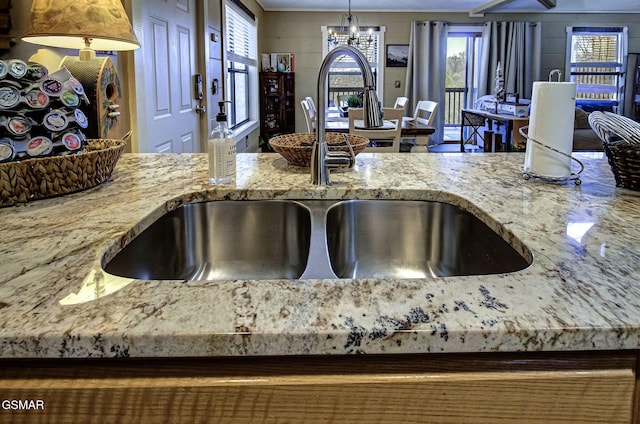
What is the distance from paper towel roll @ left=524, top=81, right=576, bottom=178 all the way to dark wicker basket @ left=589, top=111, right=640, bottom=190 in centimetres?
7

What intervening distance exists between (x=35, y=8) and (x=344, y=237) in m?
1.28

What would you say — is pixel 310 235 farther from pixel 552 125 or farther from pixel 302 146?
pixel 552 125

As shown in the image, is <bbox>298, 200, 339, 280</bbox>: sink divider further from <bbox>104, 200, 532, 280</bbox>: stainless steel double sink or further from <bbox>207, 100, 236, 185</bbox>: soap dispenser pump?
<bbox>207, 100, 236, 185</bbox>: soap dispenser pump

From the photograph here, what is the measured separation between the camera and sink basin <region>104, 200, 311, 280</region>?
4.11 feet

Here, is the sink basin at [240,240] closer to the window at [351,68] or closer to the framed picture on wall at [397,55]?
the window at [351,68]

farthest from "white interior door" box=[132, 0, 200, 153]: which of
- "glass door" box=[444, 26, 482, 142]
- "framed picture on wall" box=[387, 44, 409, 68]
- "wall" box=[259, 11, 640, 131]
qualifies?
"glass door" box=[444, 26, 482, 142]

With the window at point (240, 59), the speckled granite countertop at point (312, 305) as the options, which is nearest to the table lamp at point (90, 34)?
the speckled granite countertop at point (312, 305)

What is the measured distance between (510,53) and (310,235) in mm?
7760

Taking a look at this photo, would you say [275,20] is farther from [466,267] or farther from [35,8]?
[466,267]

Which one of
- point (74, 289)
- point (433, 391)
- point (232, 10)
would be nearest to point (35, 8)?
point (74, 289)

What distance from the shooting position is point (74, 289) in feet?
2.17

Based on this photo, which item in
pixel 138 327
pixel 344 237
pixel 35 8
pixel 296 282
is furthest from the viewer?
pixel 35 8

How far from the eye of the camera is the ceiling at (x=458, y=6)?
23.2 feet

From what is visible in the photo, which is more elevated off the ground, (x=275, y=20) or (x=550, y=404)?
(x=275, y=20)
